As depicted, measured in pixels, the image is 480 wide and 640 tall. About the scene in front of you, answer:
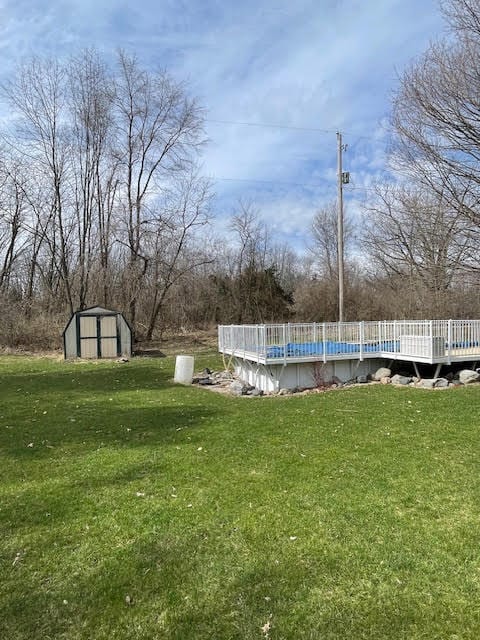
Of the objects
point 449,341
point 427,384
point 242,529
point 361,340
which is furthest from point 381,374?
point 242,529

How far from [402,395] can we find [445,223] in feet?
17.8

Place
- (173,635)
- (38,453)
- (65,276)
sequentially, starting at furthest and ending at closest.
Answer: (65,276) < (38,453) < (173,635)

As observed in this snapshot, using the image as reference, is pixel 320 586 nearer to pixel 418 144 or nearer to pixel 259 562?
pixel 259 562

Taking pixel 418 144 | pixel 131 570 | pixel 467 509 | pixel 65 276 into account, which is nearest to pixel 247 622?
pixel 131 570

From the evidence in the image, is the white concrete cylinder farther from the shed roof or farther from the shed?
the shed roof

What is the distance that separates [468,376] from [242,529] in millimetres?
8847

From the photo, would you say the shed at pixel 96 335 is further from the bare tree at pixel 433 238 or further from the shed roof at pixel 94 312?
the bare tree at pixel 433 238

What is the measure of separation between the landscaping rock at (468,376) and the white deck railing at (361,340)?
0.39 m

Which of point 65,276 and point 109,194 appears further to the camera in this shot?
point 109,194

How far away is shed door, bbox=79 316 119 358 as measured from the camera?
17562mm

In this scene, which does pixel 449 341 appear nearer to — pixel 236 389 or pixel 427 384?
pixel 427 384

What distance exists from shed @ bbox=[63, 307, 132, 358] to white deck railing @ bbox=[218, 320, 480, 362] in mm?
7957

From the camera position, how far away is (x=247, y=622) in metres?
2.21

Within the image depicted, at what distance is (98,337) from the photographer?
17766 mm
